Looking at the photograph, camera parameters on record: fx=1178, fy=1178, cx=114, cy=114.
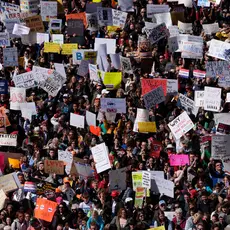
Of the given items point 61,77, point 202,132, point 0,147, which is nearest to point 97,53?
point 61,77

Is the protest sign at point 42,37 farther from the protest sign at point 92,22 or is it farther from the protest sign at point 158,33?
the protest sign at point 158,33

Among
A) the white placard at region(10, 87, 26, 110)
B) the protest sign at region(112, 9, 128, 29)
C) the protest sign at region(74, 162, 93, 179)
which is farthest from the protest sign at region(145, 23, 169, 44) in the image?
the protest sign at region(74, 162, 93, 179)

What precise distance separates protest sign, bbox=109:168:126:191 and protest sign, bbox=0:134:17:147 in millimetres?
4296

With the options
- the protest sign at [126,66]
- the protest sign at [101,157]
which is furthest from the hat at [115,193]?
the protest sign at [126,66]

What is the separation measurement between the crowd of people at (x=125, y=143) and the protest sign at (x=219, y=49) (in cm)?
23

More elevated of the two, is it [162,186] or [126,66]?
[126,66]

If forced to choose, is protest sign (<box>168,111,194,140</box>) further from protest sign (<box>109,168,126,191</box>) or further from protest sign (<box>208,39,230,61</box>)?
protest sign (<box>208,39,230,61</box>)

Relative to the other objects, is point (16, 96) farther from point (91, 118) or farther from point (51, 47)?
point (91, 118)

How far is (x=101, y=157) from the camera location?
24562mm

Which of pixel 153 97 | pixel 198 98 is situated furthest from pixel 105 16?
pixel 198 98

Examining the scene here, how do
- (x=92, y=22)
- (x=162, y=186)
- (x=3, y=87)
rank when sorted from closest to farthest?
(x=162, y=186) → (x=3, y=87) → (x=92, y=22)

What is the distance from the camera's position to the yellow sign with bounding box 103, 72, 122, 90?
2695 centimetres

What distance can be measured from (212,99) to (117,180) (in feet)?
9.42

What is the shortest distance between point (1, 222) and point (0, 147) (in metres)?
3.80
